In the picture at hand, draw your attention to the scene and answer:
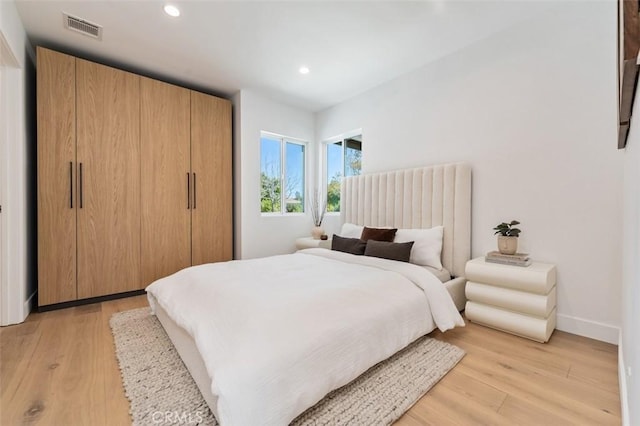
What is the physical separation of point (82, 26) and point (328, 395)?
370cm

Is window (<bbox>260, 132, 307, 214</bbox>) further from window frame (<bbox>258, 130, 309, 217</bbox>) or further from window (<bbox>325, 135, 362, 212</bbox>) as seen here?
window (<bbox>325, 135, 362, 212</bbox>)

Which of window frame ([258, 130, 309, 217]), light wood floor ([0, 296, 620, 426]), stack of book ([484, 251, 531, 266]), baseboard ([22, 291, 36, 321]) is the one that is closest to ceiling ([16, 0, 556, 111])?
window frame ([258, 130, 309, 217])

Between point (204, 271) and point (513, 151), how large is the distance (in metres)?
2.96

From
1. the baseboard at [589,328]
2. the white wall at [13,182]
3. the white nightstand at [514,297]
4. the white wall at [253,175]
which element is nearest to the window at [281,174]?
the white wall at [253,175]

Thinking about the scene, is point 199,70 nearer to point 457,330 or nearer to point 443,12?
point 443,12

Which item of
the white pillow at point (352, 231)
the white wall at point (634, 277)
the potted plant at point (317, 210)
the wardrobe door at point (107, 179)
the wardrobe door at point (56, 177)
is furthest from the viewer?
the potted plant at point (317, 210)

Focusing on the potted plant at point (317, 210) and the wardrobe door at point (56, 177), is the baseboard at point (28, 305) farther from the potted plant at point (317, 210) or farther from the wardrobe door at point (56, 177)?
the potted plant at point (317, 210)

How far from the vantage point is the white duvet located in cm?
113

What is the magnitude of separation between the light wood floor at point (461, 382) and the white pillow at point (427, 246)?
Answer: 27.7 inches

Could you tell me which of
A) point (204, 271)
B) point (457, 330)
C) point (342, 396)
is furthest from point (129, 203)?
point (457, 330)

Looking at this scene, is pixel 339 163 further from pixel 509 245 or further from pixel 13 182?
pixel 13 182

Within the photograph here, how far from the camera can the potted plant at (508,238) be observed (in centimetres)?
232

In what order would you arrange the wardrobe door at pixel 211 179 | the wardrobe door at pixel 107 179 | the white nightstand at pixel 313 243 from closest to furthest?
the wardrobe door at pixel 107 179, the wardrobe door at pixel 211 179, the white nightstand at pixel 313 243

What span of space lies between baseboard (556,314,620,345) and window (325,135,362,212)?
9.39 feet
